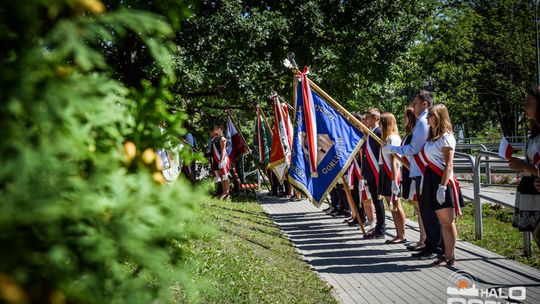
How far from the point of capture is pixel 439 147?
6098mm

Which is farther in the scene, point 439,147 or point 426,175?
point 426,175

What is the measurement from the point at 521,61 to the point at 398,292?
3196 centimetres

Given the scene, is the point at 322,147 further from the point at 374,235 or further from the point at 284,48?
the point at 284,48

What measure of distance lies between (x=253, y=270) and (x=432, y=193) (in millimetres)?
2570

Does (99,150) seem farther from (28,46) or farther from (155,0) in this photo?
(155,0)

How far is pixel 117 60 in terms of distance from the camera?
11.5 meters

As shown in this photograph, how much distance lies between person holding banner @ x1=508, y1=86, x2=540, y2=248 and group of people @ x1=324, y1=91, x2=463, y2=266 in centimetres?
107

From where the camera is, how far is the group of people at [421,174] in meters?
6.09

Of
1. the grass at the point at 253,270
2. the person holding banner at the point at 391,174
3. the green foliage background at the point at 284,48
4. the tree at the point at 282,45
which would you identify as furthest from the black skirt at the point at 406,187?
the tree at the point at 282,45

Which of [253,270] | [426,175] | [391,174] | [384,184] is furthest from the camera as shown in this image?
[384,184]

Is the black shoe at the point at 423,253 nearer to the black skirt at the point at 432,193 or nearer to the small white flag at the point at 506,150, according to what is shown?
the black skirt at the point at 432,193

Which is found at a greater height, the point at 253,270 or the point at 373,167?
the point at 373,167

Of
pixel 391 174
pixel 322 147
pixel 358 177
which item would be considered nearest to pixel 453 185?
pixel 391 174

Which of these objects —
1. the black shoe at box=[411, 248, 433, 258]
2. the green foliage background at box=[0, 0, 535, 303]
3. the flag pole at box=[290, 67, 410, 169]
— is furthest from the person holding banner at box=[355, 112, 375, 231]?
the green foliage background at box=[0, 0, 535, 303]
